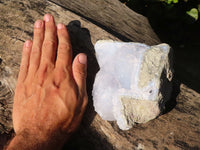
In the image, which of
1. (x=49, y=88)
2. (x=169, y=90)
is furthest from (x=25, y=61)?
(x=169, y=90)

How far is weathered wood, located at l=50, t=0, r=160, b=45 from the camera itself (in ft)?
7.89

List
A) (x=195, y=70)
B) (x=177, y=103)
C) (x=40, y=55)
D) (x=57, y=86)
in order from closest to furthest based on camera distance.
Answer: (x=57, y=86)
(x=40, y=55)
(x=177, y=103)
(x=195, y=70)

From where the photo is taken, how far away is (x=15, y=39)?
2045 mm

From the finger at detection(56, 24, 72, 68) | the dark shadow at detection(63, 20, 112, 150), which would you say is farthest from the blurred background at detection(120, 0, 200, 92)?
the finger at detection(56, 24, 72, 68)

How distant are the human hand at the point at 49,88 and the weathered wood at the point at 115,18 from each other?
0.63 m

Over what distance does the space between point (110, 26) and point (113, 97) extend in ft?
3.78

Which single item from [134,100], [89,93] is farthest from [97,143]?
[134,100]

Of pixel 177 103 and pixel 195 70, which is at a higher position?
pixel 177 103

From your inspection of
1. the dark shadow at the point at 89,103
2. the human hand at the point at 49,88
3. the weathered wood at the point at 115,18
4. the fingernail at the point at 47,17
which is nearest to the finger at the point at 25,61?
the human hand at the point at 49,88

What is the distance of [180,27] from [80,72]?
2.84 meters

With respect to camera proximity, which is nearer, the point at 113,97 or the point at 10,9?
the point at 113,97

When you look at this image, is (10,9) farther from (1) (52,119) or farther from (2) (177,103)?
(2) (177,103)

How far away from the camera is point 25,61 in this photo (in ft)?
6.34

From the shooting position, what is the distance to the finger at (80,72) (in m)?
1.81
